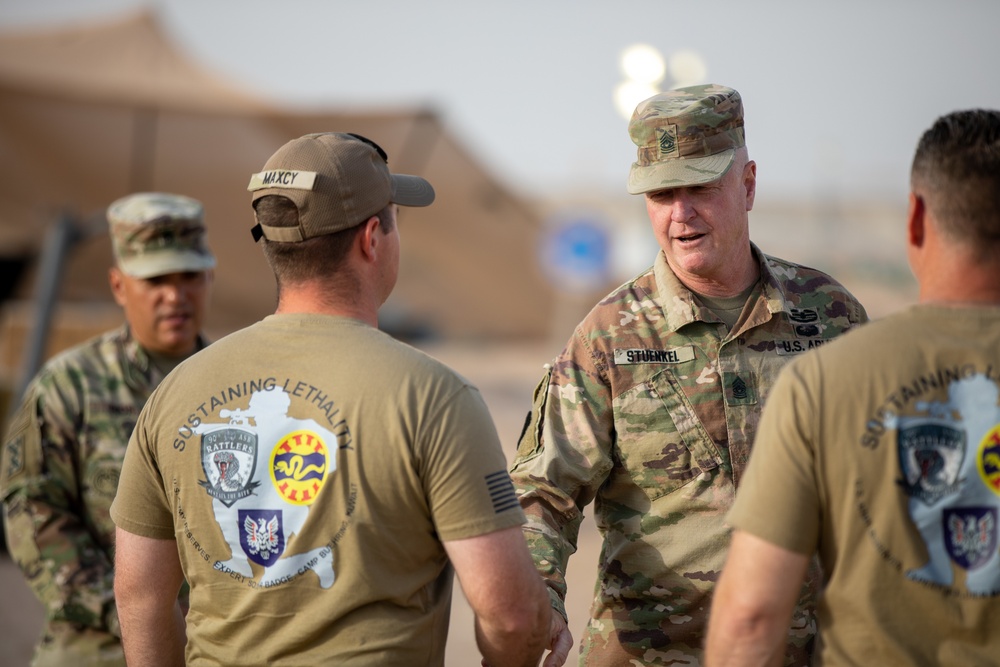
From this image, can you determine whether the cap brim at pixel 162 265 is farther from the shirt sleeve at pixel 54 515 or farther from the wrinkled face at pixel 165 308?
the shirt sleeve at pixel 54 515

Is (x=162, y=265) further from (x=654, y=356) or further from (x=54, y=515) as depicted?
(x=654, y=356)

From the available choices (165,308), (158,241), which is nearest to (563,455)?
(165,308)

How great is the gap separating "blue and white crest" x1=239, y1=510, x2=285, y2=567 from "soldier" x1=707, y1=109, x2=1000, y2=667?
0.96 metres

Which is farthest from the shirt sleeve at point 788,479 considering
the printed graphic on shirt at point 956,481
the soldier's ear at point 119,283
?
the soldier's ear at point 119,283

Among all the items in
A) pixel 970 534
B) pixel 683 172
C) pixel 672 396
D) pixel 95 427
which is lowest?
pixel 970 534

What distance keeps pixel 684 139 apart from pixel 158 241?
2.16 metres

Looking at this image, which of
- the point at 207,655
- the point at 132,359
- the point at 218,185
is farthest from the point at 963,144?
the point at 218,185

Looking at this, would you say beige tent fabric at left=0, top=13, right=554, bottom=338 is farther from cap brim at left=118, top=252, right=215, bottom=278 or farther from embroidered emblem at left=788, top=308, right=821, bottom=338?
→ embroidered emblem at left=788, top=308, right=821, bottom=338

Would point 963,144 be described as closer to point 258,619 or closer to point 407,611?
point 407,611

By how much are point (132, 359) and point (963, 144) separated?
323cm

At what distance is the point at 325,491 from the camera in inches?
94.0

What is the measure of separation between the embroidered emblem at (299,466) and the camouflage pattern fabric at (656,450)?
885 millimetres

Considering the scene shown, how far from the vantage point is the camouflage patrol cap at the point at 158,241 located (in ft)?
14.1

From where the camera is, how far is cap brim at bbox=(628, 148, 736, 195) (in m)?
3.29
